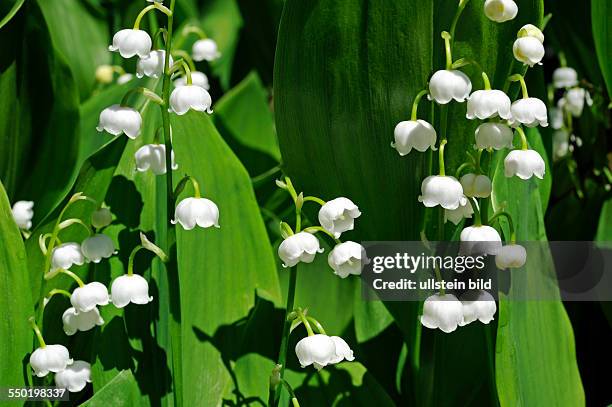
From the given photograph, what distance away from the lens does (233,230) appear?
3.91 feet

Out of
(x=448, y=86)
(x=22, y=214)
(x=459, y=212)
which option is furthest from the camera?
(x=22, y=214)

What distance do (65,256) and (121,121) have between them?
218mm

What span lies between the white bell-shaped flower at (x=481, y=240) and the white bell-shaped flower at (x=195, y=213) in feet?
0.99

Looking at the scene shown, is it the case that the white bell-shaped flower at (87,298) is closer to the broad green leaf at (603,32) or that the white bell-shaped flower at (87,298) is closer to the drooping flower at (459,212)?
the drooping flower at (459,212)

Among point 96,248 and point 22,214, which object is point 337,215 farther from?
point 22,214

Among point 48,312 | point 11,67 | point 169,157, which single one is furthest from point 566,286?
point 11,67

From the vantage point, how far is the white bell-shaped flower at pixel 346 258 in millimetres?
918

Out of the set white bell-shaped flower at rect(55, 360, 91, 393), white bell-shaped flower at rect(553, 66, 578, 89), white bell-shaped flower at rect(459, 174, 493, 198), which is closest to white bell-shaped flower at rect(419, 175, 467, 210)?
white bell-shaped flower at rect(459, 174, 493, 198)

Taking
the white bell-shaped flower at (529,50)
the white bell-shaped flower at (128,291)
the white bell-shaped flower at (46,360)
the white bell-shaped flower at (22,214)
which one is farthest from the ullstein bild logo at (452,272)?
the white bell-shaped flower at (22,214)

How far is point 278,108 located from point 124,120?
0.23m

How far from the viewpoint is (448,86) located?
0.87 metres

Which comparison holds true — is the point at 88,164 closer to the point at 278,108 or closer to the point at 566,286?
the point at 278,108

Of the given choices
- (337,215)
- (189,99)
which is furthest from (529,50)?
(189,99)

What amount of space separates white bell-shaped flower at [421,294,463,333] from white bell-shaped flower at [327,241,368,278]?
96 millimetres
